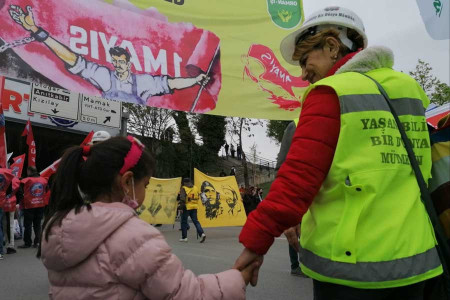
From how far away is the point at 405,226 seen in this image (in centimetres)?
144

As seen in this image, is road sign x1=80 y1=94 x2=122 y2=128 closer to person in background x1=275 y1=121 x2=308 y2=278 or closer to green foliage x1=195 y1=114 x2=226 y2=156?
person in background x1=275 y1=121 x2=308 y2=278

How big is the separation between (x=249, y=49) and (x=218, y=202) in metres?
11.0

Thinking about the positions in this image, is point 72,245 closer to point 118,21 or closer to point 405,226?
point 405,226

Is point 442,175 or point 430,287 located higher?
point 442,175

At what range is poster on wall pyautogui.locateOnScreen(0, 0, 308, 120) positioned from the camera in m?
2.78

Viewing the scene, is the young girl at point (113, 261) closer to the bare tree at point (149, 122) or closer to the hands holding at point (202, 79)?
the hands holding at point (202, 79)

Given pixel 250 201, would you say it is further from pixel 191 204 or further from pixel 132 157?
pixel 132 157

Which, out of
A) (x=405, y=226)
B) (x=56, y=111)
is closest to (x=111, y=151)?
(x=405, y=226)

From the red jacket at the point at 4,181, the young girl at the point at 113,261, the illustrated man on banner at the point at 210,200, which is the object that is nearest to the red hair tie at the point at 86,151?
the young girl at the point at 113,261

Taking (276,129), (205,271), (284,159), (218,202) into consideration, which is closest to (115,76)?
(284,159)

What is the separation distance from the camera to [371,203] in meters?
1.44

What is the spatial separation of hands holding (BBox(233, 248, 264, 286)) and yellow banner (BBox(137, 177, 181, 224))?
1286 centimetres

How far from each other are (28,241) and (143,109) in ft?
72.5

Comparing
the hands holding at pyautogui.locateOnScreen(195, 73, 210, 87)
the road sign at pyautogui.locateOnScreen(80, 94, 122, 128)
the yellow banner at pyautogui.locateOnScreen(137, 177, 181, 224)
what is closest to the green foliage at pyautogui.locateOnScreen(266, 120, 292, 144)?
the road sign at pyautogui.locateOnScreen(80, 94, 122, 128)
